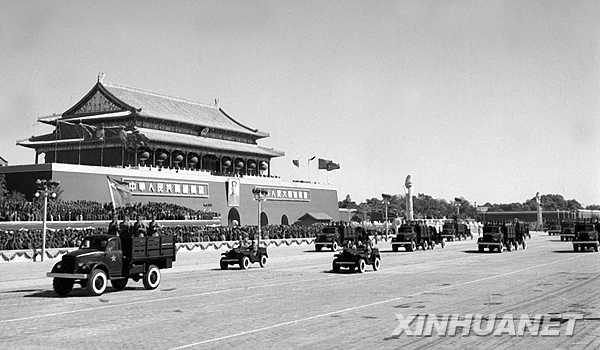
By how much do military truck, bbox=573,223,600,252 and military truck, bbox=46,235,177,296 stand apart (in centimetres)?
2868

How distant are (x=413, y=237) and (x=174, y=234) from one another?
16053 mm

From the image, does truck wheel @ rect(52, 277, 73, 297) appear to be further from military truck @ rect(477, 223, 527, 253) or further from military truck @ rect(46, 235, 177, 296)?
military truck @ rect(477, 223, 527, 253)

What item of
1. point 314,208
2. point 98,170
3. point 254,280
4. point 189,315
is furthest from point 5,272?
point 314,208

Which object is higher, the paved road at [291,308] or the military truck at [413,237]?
the military truck at [413,237]

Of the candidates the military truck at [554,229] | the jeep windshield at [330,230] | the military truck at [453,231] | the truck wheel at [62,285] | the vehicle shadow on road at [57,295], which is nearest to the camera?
the truck wheel at [62,285]

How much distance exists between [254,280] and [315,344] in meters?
11.8

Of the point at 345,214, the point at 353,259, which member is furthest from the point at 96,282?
the point at 345,214

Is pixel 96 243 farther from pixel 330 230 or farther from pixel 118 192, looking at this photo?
pixel 118 192

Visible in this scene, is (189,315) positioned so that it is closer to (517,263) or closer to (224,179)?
(517,263)

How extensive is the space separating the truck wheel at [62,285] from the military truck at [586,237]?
32.0m

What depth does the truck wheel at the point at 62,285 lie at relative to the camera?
17.0 m

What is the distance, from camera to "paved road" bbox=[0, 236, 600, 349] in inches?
398

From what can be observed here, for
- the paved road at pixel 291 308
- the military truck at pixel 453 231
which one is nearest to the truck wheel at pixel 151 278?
the paved road at pixel 291 308

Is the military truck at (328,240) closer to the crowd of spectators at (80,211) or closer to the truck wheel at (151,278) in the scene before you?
the crowd of spectators at (80,211)
